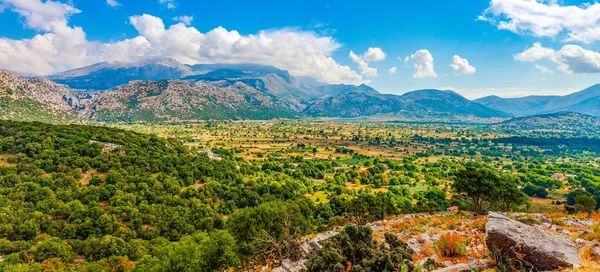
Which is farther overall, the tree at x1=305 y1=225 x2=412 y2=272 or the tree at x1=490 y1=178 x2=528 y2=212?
the tree at x1=490 y1=178 x2=528 y2=212

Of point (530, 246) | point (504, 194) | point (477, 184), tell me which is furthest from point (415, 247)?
point (504, 194)

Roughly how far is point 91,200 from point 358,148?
15732cm

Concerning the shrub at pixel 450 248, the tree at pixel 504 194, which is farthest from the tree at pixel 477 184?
the shrub at pixel 450 248

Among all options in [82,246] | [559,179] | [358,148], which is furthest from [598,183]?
[82,246]

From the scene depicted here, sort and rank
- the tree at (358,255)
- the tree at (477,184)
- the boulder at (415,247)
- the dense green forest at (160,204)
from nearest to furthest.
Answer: the tree at (358,255)
the boulder at (415,247)
the dense green forest at (160,204)
the tree at (477,184)

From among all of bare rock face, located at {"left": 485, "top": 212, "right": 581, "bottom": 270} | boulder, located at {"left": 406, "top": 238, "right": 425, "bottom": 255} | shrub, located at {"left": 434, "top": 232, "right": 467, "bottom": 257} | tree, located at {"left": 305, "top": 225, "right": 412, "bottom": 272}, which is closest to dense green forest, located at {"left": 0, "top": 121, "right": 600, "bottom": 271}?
tree, located at {"left": 305, "top": 225, "right": 412, "bottom": 272}

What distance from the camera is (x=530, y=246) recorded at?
1379 centimetres

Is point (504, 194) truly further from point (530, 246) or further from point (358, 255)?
point (358, 255)

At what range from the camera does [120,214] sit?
55.3 m

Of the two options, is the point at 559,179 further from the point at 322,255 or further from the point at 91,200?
the point at 91,200

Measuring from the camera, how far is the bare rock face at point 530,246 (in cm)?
1328

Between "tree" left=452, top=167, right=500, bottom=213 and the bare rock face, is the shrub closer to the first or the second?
the bare rock face

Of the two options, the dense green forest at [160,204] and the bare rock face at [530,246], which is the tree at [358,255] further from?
the bare rock face at [530,246]

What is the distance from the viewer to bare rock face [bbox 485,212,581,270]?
13.3 metres
